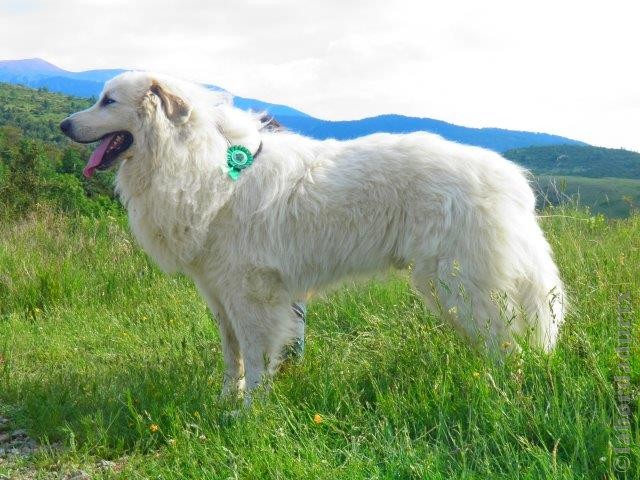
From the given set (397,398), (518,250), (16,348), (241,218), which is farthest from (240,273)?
(16,348)

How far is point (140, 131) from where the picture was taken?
4.03 m

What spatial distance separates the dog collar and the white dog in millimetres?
17

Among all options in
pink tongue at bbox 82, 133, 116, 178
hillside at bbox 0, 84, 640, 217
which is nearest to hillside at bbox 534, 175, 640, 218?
hillside at bbox 0, 84, 640, 217

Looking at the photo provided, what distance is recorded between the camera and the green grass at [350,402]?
2.54 meters

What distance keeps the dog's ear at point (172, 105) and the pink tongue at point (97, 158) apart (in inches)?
Answer: 14.9

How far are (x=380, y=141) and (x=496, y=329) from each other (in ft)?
4.42

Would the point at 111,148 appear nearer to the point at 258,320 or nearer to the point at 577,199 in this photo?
the point at 258,320

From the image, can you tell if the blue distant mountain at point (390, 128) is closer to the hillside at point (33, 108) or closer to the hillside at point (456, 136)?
the hillside at point (456, 136)

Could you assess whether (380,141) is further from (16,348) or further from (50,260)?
(50,260)

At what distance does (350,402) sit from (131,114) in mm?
2229

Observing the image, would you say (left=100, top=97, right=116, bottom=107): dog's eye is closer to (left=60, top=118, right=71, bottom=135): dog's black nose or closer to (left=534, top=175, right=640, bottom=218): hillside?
(left=60, top=118, right=71, bottom=135): dog's black nose

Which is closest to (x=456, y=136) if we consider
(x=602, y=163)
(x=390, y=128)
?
(x=390, y=128)

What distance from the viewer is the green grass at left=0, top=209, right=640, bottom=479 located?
254cm

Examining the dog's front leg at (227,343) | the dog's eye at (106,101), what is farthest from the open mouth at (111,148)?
the dog's front leg at (227,343)
